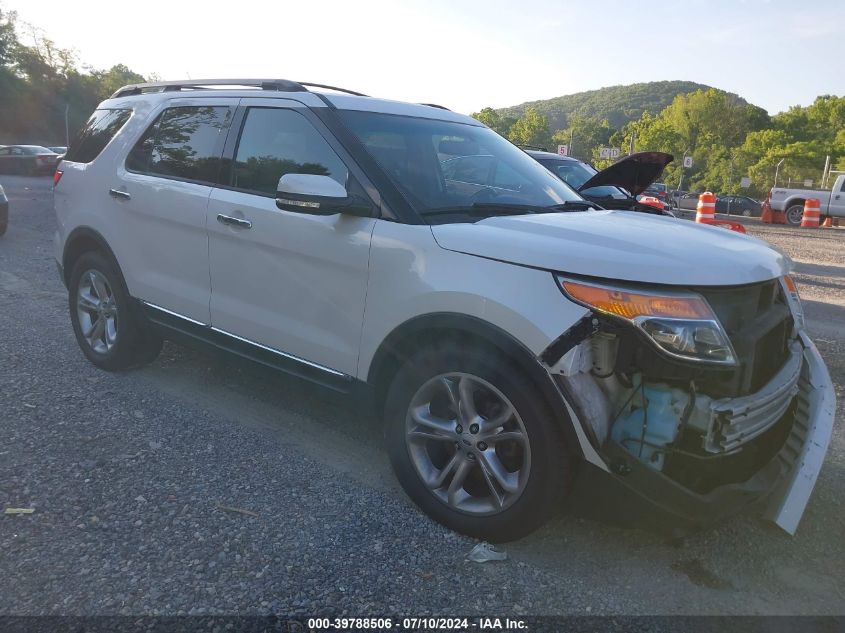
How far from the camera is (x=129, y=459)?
11.6 feet

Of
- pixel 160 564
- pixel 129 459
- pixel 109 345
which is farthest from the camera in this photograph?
pixel 109 345

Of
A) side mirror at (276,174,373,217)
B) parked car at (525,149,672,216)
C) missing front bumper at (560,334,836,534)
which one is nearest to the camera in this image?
missing front bumper at (560,334,836,534)

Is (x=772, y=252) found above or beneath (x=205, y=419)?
above

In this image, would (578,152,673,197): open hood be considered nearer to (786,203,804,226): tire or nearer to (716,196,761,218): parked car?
(786,203,804,226): tire

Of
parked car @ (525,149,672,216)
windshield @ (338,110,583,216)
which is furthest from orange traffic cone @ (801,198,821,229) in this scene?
windshield @ (338,110,583,216)

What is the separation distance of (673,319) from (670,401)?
312mm

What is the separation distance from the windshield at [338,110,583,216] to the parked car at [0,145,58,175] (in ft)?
93.8

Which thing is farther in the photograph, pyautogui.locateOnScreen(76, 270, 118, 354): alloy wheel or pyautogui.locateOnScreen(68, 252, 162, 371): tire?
pyautogui.locateOnScreen(76, 270, 118, 354): alloy wheel

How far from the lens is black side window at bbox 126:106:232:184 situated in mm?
3982

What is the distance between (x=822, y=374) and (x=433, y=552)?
2.06 m

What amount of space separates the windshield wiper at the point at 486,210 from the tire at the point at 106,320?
2421mm

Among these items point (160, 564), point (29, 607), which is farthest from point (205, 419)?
point (29, 607)

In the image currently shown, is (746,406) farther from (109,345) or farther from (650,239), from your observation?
(109,345)

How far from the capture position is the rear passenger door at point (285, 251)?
323 cm
